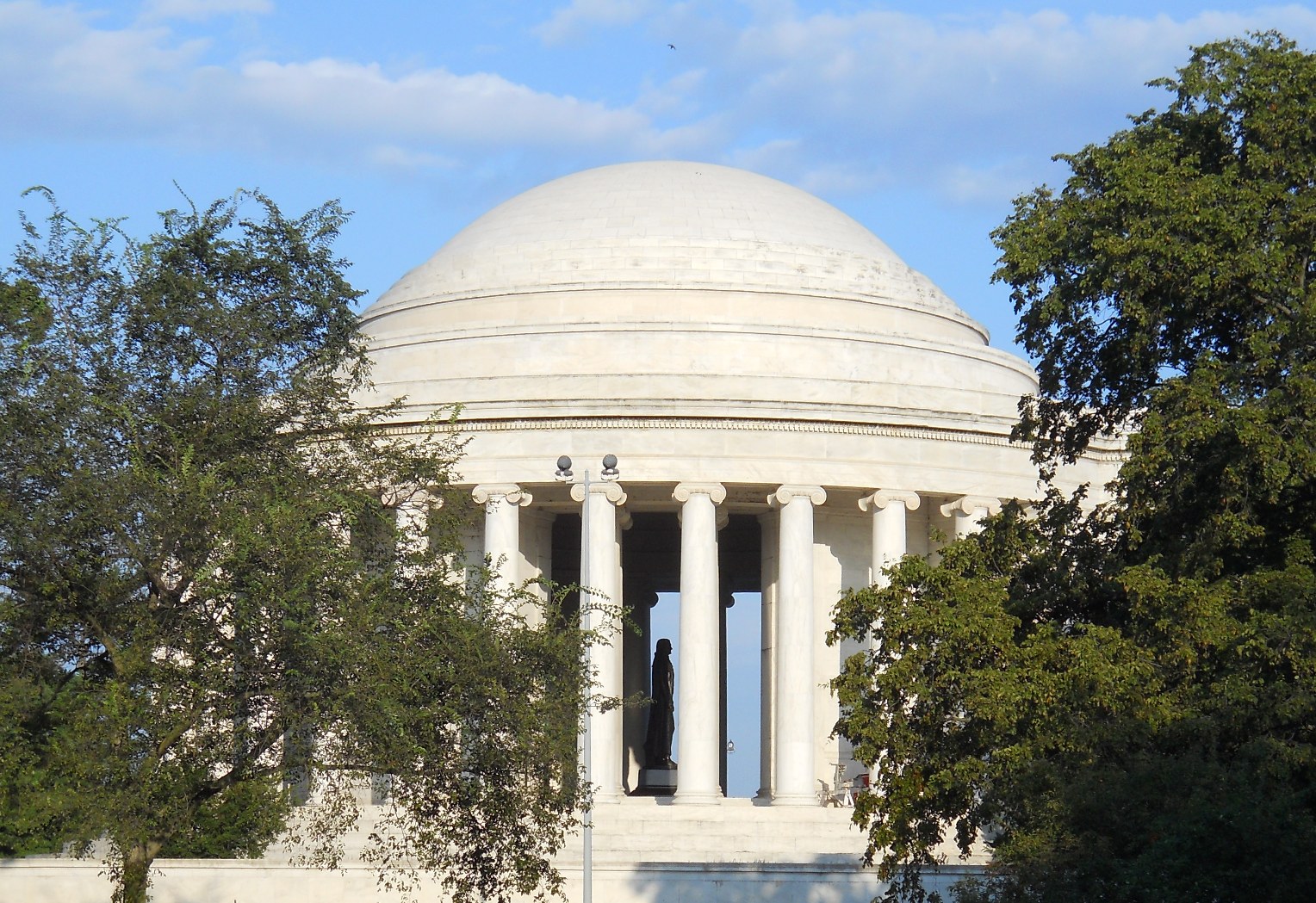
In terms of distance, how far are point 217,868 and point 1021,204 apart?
21.5 metres

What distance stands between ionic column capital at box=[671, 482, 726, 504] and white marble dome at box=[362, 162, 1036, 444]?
1.98 m

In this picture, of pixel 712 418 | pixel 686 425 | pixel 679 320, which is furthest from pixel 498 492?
pixel 679 320

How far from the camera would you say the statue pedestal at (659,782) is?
70125 millimetres

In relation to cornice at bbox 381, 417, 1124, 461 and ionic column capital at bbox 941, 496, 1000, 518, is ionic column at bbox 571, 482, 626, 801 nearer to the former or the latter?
cornice at bbox 381, 417, 1124, 461

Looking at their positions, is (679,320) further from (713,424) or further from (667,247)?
(713,424)

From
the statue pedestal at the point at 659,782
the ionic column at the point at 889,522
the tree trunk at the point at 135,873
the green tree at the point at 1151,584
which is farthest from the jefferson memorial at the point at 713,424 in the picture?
the tree trunk at the point at 135,873

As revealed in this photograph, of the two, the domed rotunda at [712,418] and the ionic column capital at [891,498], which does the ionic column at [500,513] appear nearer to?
the domed rotunda at [712,418]

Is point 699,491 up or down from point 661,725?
up

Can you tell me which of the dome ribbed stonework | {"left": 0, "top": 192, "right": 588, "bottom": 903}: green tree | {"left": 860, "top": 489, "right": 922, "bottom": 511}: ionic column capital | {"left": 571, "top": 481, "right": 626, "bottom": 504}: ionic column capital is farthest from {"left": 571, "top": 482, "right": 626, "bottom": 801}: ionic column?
{"left": 0, "top": 192, "right": 588, "bottom": 903}: green tree

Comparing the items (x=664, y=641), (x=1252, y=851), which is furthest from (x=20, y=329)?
(x=664, y=641)

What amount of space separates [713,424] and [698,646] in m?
5.94

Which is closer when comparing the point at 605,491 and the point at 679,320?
the point at 605,491

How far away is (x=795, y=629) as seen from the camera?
58.3 metres

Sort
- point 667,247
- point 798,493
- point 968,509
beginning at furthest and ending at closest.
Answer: point 667,247 < point 968,509 < point 798,493
